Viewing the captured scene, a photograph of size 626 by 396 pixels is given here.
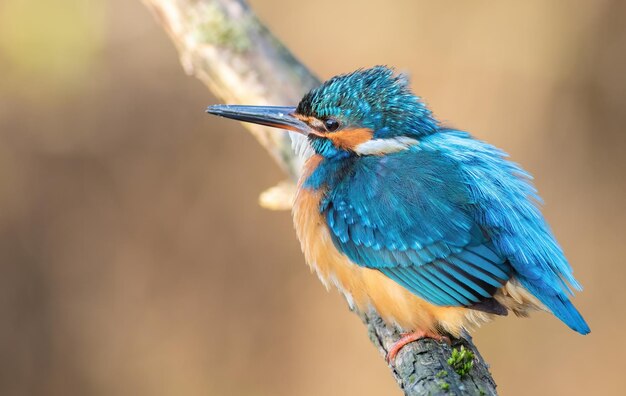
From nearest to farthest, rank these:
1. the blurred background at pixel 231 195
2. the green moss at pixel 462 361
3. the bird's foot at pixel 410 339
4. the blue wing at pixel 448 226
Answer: the green moss at pixel 462 361 → the blue wing at pixel 448 226 → the bird's foot at pixel 410 339 → the blurred background at pixel 231 195

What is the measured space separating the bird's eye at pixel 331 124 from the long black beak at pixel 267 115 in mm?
77

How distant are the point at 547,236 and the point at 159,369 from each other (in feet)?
11.5

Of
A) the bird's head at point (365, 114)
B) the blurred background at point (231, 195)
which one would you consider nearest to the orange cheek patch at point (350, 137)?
the bird's head at point (365, 114)

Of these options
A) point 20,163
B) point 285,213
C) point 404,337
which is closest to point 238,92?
point 404,337

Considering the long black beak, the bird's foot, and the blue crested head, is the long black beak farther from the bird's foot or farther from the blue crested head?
the bird's foot

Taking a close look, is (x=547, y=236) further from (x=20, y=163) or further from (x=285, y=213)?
(x=20, y=163)

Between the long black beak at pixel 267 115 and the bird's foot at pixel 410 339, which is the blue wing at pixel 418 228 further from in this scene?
the long black beak at pixel 267 115

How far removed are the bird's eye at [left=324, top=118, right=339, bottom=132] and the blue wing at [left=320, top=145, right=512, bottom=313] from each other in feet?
0.67

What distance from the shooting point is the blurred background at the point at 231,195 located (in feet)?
17.5

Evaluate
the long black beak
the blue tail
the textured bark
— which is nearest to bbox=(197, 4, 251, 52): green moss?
the textured bark

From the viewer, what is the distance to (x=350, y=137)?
10.2ft

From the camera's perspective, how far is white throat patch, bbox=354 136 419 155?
3.05m

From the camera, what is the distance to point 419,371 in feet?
8.32

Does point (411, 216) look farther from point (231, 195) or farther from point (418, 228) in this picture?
point (231, 195)
